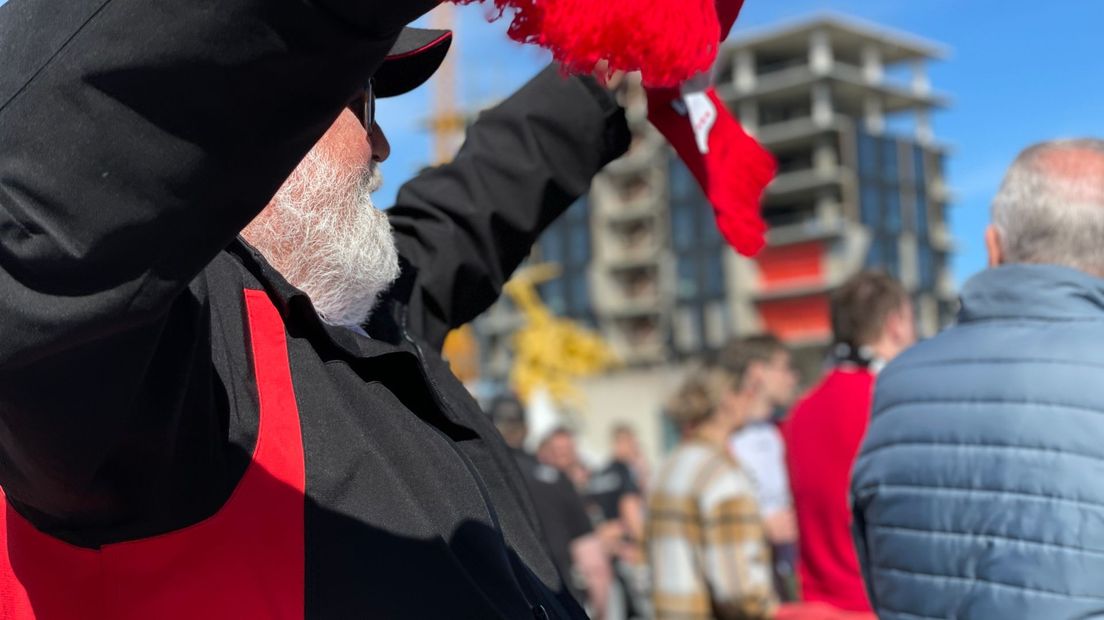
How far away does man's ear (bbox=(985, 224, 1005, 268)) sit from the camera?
2240 mm

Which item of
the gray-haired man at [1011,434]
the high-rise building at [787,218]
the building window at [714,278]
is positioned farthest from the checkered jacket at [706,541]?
the building window at [714,278]

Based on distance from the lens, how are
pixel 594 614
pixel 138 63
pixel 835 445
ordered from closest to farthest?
pixel 138 63 < pixel 835 445 < pixel 594 614

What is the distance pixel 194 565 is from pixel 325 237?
57 centimetres

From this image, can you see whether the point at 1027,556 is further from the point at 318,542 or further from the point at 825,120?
the point at 825,120

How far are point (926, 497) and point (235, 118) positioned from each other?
1724mm

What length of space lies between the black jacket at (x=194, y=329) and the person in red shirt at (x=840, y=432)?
2196 millimetres

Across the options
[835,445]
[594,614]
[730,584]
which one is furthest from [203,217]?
[594,614]

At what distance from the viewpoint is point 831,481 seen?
3.59 m

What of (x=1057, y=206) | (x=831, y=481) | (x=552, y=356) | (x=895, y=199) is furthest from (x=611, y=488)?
(x=895, y=199)

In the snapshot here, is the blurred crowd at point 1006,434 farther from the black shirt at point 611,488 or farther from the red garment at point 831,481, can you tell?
the black shirt at point 611,488

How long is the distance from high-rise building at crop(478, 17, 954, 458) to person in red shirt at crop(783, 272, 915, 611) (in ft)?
145

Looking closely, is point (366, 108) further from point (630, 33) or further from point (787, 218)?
point (787, 218)

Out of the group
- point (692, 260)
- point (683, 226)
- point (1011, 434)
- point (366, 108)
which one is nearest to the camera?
point (366, 108)

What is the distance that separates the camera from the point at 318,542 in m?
1.18
